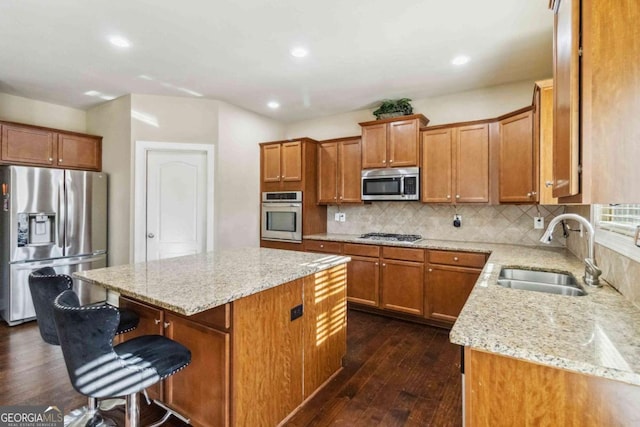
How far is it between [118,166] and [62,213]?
32.2 inches

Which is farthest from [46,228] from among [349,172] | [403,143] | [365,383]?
[403,143]

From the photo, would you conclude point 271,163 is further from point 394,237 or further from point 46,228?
point 46,228

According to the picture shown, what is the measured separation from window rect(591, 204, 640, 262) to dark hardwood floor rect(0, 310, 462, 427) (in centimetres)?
131

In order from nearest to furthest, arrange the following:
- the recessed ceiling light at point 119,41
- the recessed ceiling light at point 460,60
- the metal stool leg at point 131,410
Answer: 1. the metal stool leg at point 131,410
2. the recessed ceiling light at point 119,41
3. the recessed ceiling light at point 460,60

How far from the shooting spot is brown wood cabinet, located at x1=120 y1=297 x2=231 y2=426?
59.5 inches

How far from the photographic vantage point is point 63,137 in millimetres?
3830

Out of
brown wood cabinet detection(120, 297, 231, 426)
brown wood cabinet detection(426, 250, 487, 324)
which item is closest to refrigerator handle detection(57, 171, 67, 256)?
brown wood cabinet detection(120, 297, 231, 426)

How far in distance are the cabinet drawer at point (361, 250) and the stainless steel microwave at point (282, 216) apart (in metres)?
0.73

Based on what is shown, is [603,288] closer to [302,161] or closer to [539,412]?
[539,412]

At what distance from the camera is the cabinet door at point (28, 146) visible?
343 centimetres

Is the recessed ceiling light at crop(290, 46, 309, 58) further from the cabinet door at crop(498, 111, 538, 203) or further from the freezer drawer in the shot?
the freezer drawer

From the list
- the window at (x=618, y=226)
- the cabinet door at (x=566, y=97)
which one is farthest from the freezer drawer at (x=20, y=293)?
the window at (x=618, y=226)

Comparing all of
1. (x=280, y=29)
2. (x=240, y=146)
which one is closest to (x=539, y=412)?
(x=280, y=29)

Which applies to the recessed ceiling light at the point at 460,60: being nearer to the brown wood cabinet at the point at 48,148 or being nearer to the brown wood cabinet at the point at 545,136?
the brown wood cabinet at the point at 545,136
